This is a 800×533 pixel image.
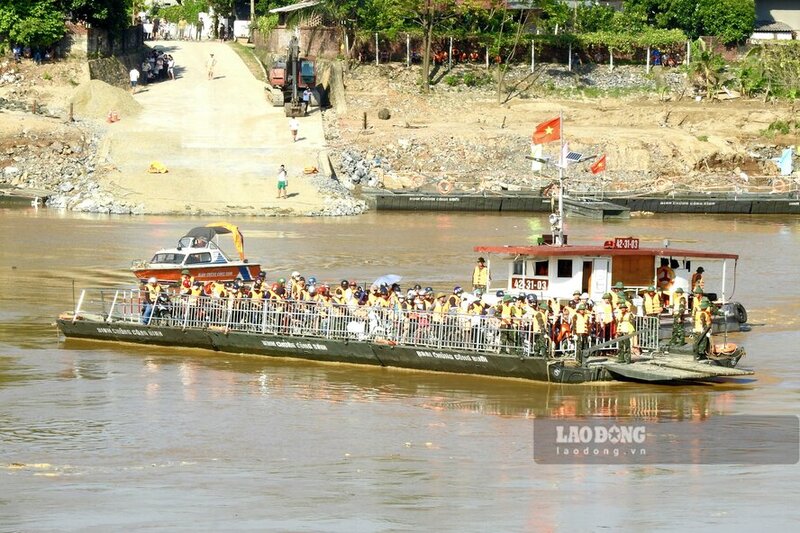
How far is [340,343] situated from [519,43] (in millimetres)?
58024

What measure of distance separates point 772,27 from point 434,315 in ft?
240

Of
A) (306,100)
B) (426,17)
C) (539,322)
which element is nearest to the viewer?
(539,322)

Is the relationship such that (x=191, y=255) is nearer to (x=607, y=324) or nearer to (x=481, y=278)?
(x=481, y=278)

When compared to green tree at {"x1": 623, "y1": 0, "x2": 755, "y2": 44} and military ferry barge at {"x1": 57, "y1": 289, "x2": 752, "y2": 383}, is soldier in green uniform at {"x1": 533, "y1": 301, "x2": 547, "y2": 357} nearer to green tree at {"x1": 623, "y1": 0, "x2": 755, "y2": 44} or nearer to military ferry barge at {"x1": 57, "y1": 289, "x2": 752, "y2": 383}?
military ferry barge at {"x1": 57, "y1": 289, "x2": 752, "y2": 383}

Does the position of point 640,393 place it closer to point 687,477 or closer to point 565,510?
point 687,477

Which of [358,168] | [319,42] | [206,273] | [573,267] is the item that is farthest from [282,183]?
[573,267]

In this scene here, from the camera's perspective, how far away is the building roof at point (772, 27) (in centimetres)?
9912

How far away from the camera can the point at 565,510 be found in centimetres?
2170

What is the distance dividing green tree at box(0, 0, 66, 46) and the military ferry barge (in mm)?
44970

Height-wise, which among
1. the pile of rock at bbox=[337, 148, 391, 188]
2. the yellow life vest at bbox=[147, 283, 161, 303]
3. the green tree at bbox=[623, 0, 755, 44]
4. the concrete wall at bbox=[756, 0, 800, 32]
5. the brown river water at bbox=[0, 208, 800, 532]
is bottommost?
the brown river water at bbox=[0, 208, 800, 532]

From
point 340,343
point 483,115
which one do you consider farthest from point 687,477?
point 483,115

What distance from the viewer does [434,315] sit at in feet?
105

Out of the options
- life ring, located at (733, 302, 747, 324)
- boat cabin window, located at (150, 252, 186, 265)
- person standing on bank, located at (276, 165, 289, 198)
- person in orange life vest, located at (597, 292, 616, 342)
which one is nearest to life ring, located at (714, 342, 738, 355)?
person in orange life vest, located at (597, 292, 616, 342)

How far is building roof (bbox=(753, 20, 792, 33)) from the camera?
325 feet
